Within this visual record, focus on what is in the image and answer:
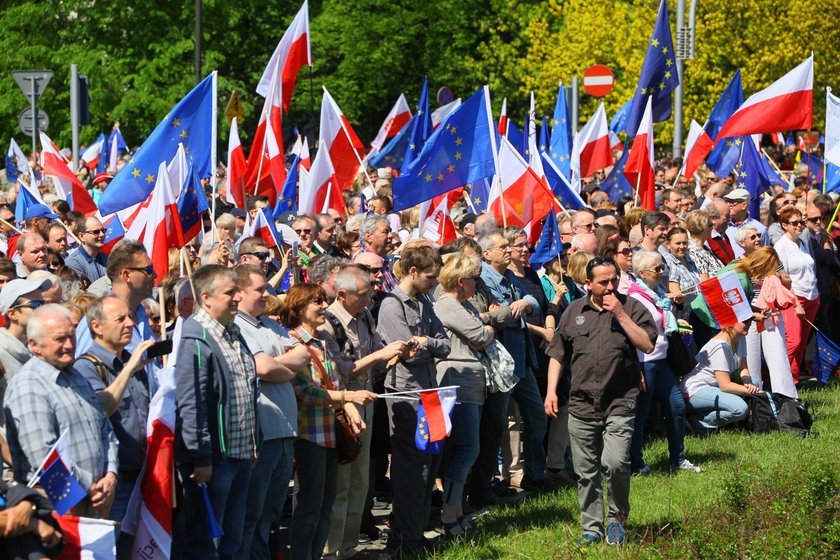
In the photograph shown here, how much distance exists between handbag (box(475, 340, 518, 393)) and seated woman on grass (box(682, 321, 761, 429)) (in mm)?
3081

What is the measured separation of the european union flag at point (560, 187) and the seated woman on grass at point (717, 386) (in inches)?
100

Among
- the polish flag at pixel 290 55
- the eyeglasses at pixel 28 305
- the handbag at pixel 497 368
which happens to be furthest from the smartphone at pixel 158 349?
the polish flag at pixel 290 55

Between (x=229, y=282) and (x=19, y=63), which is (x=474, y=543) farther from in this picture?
(x=19, y=63)

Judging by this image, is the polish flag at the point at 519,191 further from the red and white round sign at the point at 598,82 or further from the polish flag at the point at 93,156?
the polish flag at the point at 93,156

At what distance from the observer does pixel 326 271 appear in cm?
895

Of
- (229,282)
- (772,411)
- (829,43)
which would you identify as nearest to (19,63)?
(829,43)

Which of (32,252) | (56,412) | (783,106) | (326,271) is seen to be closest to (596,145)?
(783,106)

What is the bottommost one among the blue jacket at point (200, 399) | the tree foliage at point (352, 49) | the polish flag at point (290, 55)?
the blue jacket at point (200, 399)

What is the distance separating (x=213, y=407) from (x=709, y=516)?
3604 mm

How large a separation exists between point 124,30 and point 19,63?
9.13ft

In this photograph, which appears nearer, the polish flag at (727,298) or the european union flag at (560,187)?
the polish flag at (727,298)

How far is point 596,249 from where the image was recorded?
1125 centimetres

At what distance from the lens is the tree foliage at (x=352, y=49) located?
109ft

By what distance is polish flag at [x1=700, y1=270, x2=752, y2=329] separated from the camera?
36.5 ft
